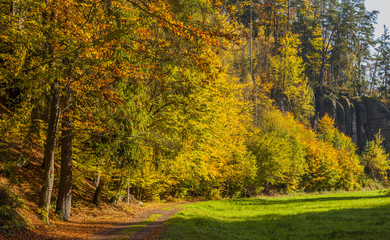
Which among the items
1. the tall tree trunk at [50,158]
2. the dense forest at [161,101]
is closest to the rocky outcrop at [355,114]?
the dense forest at [161,101]

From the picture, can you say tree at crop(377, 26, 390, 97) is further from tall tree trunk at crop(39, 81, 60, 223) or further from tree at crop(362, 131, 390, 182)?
tall tree trunk at crop(39, 81, 60, 223)

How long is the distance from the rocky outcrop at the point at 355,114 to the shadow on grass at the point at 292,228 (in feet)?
214

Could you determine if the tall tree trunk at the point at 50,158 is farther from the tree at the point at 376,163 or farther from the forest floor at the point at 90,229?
the tree at the point at 376,163

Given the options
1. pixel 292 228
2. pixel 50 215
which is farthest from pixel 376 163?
pixel 50 215

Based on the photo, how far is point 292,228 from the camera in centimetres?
1238

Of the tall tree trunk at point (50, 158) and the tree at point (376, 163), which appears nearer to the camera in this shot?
the tall tree trunk at point (50, 158)

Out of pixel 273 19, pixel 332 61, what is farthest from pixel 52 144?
pixel 332 61

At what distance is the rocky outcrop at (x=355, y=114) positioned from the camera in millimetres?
73562

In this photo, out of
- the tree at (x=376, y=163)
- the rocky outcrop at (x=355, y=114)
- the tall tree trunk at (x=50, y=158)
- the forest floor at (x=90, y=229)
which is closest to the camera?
Result: the forest floor at (x=90, y=229)

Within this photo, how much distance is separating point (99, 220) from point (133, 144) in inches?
153

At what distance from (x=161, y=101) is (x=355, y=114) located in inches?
2815

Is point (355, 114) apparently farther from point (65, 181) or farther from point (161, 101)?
point (65, 181)

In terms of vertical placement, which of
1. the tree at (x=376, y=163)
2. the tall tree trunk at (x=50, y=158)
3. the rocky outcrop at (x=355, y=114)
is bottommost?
the tree at (x=376, y=163)

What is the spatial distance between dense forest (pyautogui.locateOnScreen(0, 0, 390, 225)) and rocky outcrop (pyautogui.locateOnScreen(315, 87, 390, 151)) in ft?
16.1
